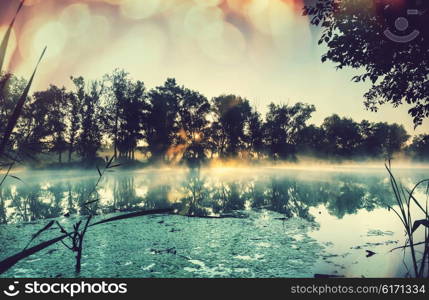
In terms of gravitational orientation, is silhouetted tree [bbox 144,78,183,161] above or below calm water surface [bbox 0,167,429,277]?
above

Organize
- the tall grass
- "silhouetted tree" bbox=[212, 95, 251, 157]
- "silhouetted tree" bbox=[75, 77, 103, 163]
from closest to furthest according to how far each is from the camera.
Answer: the tall grass < "silhouetted tree" bbox=[75, 77, 103, 163] < "silhouetted tree" bbox=[212, 95, 251, 157]

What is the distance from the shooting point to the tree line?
5531 cm

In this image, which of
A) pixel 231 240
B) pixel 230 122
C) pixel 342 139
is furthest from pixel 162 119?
pixel 342 139

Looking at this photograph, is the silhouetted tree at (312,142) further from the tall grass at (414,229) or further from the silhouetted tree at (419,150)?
the tall grass at (414,229)

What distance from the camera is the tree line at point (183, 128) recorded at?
55312 millimetres

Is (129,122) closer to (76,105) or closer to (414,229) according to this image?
(76,105)

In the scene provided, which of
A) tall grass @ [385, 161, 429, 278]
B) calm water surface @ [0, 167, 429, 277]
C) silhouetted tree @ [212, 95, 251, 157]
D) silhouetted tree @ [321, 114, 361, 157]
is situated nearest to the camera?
tall grass @ [385, 161, 429, 278]

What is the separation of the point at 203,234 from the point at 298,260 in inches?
142

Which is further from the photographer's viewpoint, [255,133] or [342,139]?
[342,139]

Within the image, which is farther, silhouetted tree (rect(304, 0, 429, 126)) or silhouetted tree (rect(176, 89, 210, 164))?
silhouetted tree (rect(176, 89, 210, 164))

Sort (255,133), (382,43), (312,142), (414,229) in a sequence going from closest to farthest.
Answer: (414,229)
(382,43)
(255,133)
(312,142)

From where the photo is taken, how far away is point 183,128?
6756cm

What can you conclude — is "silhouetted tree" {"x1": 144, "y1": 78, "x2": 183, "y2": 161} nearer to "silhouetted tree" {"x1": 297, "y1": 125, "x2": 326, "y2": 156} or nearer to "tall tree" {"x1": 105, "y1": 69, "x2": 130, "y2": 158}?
"tall tree" {"x1": 105, "y1": 69, "x2": 130, "y2": 158}

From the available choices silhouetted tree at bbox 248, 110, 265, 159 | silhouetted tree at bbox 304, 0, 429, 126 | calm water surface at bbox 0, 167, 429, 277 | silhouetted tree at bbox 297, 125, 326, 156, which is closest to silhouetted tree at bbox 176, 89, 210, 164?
silhouetted tree at bbox 248, 110, 265, 159
